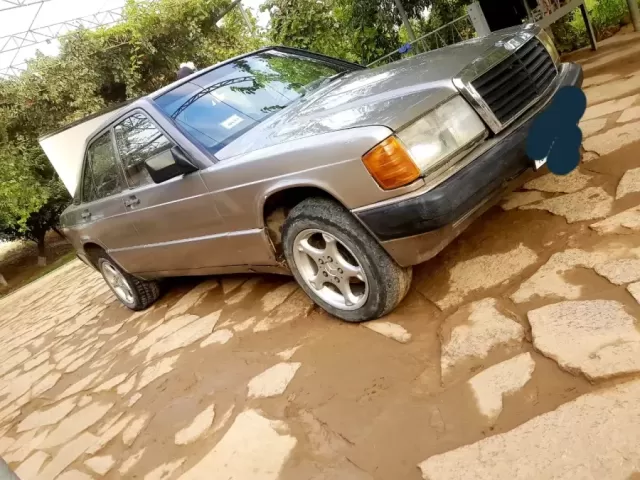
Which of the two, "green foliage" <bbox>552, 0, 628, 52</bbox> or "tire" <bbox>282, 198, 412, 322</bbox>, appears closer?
"tire" <bbox>282, 198, 412, 322</bbox>

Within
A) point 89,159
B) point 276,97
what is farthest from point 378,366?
point 89,159

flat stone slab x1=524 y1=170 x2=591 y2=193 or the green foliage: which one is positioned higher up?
the green foliage

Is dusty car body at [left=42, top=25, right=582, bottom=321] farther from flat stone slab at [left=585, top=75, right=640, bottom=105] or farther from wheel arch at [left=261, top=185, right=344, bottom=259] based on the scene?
flat stone slab at [left=585, top=75, right=640, bottom=105]

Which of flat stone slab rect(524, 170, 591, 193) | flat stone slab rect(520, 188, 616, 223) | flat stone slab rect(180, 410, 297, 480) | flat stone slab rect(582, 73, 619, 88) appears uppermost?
flat stone slab rect(582, 73, 619, 88)

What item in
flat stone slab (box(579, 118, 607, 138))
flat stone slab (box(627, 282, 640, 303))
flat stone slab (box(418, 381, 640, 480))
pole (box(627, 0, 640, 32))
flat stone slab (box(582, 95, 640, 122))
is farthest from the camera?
pole (box(627, 0, 640, 32))

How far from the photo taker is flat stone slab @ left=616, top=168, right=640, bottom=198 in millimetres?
2395

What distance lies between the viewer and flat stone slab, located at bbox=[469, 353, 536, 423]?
5.24 ft

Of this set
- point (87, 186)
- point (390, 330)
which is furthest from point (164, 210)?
point (390, 330)

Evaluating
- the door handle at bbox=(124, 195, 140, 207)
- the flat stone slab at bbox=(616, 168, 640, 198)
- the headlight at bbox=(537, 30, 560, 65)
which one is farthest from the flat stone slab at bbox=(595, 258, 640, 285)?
the door handle at bbox=(124, 195, 140, 207)

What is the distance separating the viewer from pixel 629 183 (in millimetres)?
2455

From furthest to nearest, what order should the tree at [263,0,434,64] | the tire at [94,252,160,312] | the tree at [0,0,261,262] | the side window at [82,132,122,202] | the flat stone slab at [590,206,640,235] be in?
1. the tree at [0,0,261,262]
2. the tree at [263,0,434,64]
3. the tire at [94,252,160,312]
4. the side window at [82,132,122,202]
5. the flat stone slab at [590,206,640,235]

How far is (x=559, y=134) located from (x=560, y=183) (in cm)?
70

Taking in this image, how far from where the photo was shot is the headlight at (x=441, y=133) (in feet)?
6.48

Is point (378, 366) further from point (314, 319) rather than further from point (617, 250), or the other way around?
point (617, 250)
